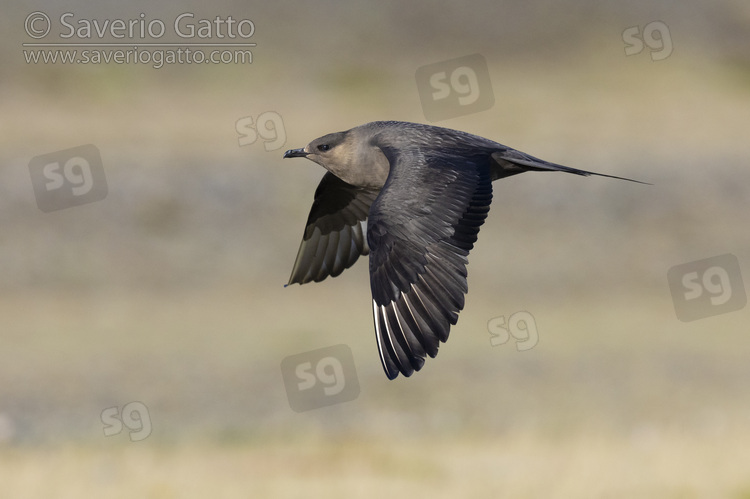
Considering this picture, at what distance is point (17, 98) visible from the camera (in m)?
26.1

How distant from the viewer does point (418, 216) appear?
6.91 metres

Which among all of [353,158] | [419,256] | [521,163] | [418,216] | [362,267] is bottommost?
[419,256]

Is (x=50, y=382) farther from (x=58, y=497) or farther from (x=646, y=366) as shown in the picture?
(x=646, y=366)

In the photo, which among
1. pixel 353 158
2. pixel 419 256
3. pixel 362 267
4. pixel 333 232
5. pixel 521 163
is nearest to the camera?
pixel 419 256

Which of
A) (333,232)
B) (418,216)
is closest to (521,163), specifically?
(418,216)

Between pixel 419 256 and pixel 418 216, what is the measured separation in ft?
0.69

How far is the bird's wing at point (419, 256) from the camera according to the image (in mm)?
6695

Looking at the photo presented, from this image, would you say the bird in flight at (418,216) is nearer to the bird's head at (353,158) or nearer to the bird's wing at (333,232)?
the bird's head at (353,158)

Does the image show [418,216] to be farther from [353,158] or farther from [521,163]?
[353,158]

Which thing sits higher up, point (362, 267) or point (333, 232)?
point (362, 267)

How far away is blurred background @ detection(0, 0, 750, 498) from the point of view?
13.1m

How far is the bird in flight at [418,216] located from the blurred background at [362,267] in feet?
14.2

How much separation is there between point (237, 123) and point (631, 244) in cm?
753

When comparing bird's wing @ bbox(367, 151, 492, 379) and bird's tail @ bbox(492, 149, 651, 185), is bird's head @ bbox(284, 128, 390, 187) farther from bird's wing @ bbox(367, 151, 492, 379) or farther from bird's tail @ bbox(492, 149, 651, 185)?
bird's wing @ bbox(367, 151, 492, 379)
